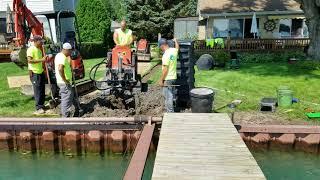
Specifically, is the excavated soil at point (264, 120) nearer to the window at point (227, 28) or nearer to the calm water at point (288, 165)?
Result: the calm water at point (288, 165)

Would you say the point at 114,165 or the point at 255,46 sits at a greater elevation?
the point at 255,46

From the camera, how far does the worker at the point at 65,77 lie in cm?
942

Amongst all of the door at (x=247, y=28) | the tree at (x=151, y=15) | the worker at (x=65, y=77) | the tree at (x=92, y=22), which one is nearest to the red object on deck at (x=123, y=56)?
the worker at (x=65, y=77)

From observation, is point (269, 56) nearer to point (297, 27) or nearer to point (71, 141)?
point (297, 27)

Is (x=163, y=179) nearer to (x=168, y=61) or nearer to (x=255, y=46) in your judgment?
(x=168, y=61)

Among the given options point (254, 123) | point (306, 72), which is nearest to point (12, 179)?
point (254, 123)

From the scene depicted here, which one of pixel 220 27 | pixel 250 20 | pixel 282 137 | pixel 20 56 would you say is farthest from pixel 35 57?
pixel 250 20

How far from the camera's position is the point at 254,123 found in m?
9.95

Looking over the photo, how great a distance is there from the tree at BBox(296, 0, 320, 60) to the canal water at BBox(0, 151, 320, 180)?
12.8m

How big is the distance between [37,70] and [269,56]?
50.4 feet

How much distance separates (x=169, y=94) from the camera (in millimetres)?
9898

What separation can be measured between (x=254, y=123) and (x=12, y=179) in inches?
231

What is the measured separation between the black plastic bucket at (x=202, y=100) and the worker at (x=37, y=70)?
4139mm

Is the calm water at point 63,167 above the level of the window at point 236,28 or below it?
below
